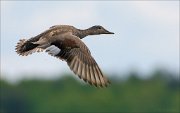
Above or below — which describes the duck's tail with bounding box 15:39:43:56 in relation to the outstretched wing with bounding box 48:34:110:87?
above

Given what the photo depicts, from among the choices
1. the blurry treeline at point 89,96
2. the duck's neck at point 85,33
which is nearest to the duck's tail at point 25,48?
the duck's neck at point 85,33

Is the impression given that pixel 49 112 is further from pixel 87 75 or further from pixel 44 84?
pixel 87 75

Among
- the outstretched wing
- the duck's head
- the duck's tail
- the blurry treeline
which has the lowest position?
the outstretched wing

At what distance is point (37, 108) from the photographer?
12031 cm

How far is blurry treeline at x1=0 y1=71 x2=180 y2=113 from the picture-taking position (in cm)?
11712

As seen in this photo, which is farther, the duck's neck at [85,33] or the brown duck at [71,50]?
the duck's neck at [85,33]

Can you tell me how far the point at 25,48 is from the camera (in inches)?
963

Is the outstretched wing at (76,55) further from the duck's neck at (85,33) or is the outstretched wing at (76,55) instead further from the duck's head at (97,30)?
the duck's head at (97,30)

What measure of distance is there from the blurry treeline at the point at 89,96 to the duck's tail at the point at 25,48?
8849 centimetres

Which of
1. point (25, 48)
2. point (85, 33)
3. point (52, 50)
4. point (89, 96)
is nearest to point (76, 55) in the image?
point (52, 50)

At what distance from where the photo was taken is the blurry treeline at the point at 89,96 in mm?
117125

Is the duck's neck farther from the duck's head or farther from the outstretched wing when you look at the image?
the outstretched wing

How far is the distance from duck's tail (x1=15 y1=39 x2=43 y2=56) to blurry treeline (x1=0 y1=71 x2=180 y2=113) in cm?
8849

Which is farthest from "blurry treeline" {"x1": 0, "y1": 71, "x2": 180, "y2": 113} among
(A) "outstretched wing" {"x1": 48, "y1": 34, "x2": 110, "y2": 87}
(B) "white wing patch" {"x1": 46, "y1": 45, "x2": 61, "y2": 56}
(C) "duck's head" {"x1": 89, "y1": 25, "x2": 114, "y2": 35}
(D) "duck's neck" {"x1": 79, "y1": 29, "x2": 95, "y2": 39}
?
(B) "white wing patch" {"x1": 46, "y1": 45, "x2": 61, "y2": 56}
